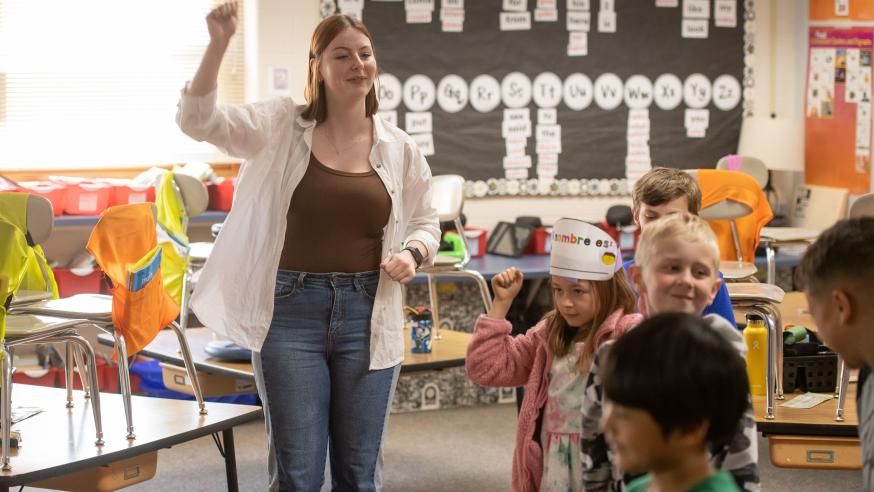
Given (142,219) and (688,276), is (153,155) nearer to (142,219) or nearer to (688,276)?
(142,219)

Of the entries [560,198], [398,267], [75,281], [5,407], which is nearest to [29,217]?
[5,407]

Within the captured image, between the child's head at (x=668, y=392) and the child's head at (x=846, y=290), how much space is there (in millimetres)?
257

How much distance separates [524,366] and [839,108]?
449cm

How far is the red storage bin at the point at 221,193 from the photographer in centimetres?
556

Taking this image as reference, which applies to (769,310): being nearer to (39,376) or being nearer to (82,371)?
(82,371)

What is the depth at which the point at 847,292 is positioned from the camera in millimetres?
1558

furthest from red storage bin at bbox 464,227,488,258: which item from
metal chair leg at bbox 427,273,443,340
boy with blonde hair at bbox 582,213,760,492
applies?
boy with blonde hair at bbox 582,213,760,492

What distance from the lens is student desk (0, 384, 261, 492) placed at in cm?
296

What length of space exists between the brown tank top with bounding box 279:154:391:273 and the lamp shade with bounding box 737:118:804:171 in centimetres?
428

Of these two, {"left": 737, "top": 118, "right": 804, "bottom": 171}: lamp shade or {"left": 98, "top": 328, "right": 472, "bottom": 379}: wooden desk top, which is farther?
{"left": 737, "top": 118, "right": 804, "bottom": 171}: lamp shade

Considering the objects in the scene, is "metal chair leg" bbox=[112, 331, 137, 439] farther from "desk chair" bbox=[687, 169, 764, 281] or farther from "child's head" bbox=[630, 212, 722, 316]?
"desk chair" bbox=[687, 169, 764, 281]

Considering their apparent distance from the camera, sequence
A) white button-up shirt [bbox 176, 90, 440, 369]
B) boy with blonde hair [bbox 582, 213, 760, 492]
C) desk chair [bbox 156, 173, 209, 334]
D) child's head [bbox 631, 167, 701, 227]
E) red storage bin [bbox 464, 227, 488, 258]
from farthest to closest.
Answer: red storage bin [bbox 464, 227, 488, 258] < desk chair [bbox 156, 173, 209, 334] < child's head [bbox 631, 167, 701, 227] < white button-up shirt [bbox 176, 90, 440, 369] < boy with blonde hair [bbox 582, 213, 760, 492]

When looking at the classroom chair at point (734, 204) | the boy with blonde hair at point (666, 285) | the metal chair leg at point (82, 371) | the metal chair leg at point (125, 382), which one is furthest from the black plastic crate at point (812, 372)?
the metal chair leg at point (82, 371)

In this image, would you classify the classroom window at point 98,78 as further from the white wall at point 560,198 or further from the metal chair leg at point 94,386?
the metal chair leg at point 94,386
